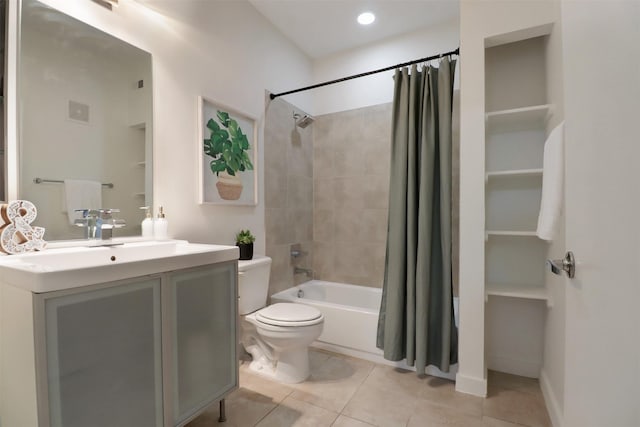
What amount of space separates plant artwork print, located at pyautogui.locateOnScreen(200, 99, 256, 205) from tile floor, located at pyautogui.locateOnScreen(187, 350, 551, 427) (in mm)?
1262

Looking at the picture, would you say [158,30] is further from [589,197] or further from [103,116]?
[589,197]

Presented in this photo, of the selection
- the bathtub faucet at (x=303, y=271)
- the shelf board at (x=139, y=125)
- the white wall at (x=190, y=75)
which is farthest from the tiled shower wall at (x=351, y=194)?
the shelf board at (x=139, y=125)

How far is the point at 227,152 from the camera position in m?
2.22

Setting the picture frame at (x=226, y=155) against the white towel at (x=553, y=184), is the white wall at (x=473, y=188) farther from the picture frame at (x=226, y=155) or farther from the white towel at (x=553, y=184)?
the picture frame at (x=226, y=155)

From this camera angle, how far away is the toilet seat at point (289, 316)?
184 cm

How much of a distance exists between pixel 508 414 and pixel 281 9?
319 cm

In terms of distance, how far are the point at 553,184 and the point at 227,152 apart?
1.96 meters

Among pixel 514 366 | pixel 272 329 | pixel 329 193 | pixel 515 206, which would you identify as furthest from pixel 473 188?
pixel 329 193

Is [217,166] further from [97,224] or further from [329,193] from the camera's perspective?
[329,193]

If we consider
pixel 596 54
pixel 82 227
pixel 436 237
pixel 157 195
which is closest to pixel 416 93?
pixel 436 237

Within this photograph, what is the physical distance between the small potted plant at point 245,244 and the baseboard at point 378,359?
0.94 metres

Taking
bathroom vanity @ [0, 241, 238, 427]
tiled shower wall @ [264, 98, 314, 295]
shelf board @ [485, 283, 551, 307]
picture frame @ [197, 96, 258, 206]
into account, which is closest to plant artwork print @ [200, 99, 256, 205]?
picture frame @ [197, 96, 258, 206]

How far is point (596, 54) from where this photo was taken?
0.62 m

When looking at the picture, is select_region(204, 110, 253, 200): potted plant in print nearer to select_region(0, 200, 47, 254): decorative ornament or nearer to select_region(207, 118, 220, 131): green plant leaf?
select_region(207, 118, 220, 131): green plant leaf
